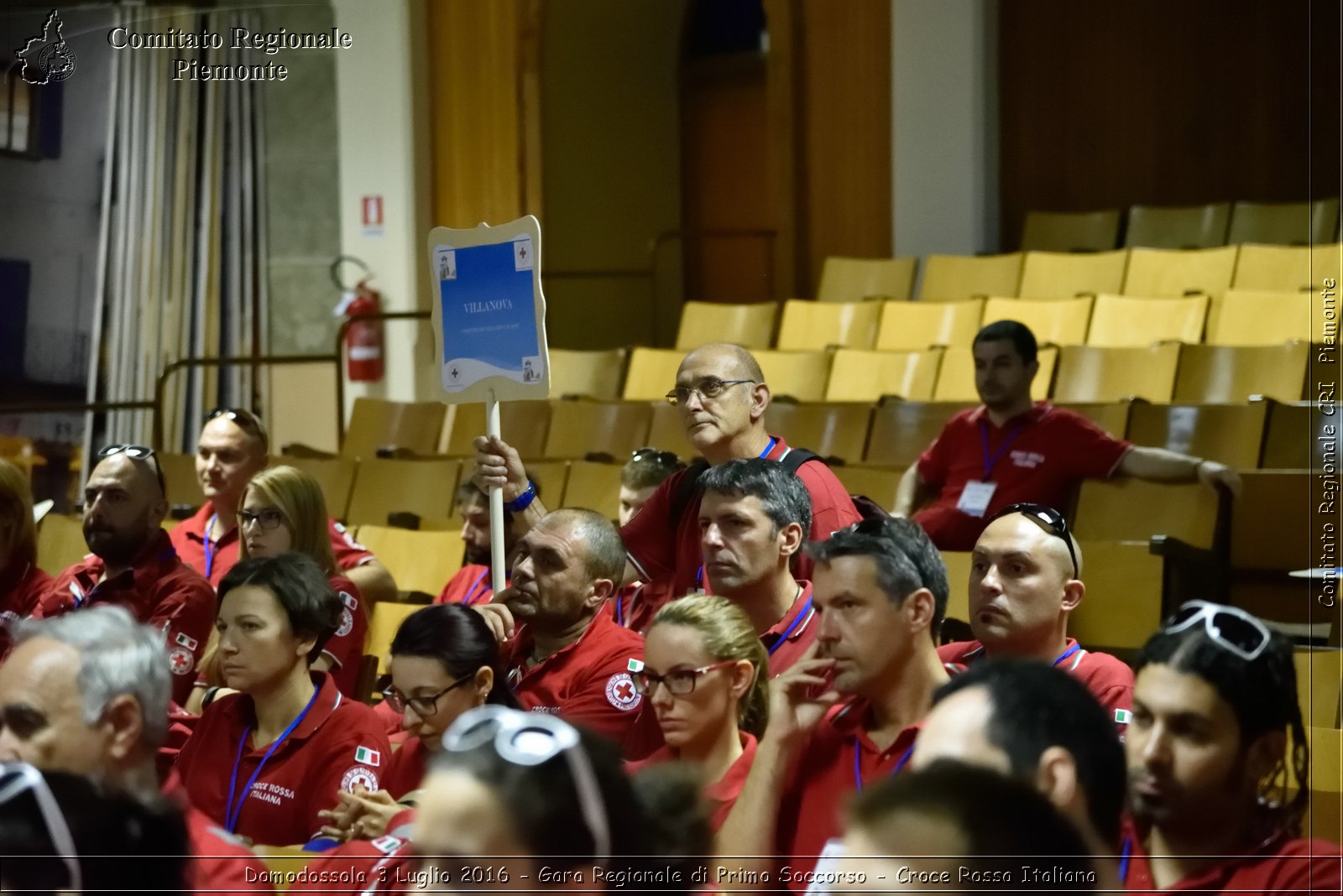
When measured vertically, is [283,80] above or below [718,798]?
above

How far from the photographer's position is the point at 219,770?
9.75 feet

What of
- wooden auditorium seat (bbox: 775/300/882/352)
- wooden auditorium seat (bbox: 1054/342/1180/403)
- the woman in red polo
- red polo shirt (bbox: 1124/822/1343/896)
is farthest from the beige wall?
red polo shirt (bbox: 1124/822/1343/896)

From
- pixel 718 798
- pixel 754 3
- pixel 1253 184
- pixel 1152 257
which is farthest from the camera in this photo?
pixel 754 3

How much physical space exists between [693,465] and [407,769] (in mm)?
1085

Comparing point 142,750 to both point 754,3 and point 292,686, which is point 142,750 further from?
point 754,3

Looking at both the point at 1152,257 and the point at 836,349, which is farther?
the point at 1152,257

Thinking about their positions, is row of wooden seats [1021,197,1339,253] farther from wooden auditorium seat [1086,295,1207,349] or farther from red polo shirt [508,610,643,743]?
red polo shirt [508,610,643,743]

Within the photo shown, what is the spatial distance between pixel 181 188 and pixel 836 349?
3.90 meters

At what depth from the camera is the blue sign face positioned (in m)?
3.53

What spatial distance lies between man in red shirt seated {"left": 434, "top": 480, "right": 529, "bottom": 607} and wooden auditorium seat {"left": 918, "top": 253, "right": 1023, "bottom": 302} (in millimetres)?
4101

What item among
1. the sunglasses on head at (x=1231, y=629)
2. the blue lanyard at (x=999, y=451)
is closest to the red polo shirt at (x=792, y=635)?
the sunglasses on head at (x=1231, y=629)

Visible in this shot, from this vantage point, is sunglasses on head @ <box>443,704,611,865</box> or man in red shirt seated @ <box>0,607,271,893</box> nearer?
sunglasses on head @ <box>443,704,611,865</box>

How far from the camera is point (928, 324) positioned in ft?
24.2

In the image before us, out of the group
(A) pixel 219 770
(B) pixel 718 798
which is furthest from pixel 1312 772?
(A) pixel 219 770
